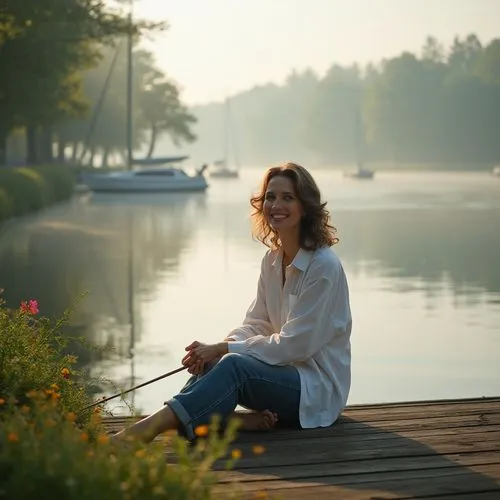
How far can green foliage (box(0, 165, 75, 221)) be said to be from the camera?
94.2ft

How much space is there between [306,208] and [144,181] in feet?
169

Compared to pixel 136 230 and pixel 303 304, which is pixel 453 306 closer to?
pixel 303 304

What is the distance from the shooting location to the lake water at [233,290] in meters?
9.43

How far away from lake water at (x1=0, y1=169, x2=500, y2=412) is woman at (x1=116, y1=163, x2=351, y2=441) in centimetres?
72

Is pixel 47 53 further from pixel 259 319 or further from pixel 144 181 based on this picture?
pixel 259 319

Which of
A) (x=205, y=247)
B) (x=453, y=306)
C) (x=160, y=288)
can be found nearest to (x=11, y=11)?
(x=205, y=247)

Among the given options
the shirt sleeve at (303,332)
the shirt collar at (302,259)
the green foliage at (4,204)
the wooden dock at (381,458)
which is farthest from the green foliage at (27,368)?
the green foliage at (4,204)

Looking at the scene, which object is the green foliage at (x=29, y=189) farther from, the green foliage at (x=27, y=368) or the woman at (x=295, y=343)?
the green foliage at (x=27, y=368)

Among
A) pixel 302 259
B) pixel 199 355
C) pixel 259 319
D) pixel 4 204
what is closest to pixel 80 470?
pixel 199 355

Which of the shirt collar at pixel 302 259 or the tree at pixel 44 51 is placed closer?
the shirt collar at pixel 302 259

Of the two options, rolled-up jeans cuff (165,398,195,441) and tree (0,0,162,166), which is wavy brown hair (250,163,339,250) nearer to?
rolled-up jeans cuff (165,398,195,441)

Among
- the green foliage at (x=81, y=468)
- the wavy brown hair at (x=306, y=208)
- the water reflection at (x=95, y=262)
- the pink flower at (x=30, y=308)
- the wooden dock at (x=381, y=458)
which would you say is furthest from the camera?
the water reflection at (x=95, y=262)

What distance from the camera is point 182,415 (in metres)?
4.84

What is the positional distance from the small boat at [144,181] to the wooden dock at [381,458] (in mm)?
49243
